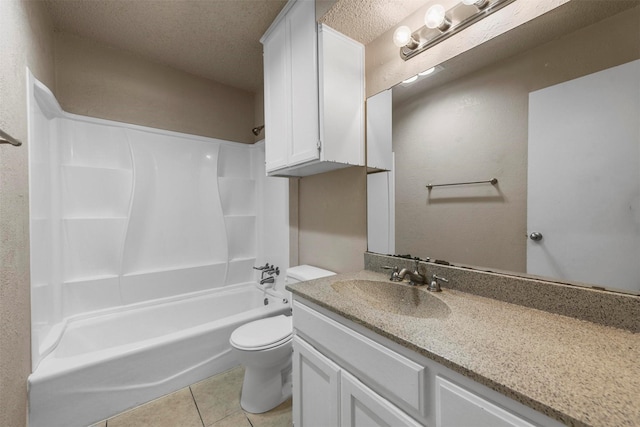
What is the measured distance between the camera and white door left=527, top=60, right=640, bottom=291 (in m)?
0.77

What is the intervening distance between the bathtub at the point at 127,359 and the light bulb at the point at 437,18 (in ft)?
7.05

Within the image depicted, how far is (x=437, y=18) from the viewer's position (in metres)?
1.17

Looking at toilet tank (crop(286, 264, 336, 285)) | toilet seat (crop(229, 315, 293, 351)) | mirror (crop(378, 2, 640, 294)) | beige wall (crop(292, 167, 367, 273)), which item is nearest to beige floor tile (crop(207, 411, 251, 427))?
toilet seat (crop(229, 315, 293, 351))

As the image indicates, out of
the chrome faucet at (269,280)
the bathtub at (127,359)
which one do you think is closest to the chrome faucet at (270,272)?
the chrome faucet at (269,280)

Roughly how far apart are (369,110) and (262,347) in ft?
5.25

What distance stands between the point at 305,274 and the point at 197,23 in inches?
79.6

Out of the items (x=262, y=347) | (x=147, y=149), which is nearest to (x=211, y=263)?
(x=147, y=149)

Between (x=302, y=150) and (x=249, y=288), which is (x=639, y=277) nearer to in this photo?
(x=302, y=150)

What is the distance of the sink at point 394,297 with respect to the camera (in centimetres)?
107

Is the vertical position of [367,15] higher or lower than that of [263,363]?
higher

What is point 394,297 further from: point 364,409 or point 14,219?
point 14,219

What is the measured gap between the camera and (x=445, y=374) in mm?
648

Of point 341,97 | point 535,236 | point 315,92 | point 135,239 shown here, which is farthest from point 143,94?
point 535,236

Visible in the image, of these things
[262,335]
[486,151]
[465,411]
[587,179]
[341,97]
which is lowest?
[262,335]
